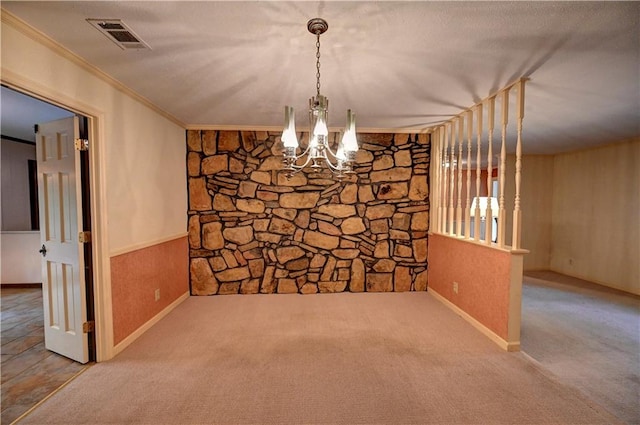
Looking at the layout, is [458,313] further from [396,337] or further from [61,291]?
[61,291]

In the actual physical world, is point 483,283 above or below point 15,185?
below

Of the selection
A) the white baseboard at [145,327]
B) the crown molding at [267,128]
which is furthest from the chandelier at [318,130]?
the white baseboard at [145,327]

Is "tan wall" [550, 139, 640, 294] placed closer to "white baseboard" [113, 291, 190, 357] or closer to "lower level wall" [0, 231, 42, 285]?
"white baseboard" [113, 291, 190, 357]

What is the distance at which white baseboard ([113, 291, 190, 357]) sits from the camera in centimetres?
253

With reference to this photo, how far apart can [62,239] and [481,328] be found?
3977mm

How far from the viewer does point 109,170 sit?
8.05 ft

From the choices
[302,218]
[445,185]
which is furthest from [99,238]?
Result: [445,185]

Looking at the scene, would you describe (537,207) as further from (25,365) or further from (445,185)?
(25,365)

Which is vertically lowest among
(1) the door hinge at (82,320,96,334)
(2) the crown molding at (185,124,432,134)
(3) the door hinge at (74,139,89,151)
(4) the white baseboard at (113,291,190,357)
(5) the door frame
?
(4) the white baseboard at (113,291,190,357)

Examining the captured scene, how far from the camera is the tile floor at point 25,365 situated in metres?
1.93

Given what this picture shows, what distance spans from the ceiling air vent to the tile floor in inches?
96.9

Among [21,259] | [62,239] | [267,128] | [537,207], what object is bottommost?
[21,259]

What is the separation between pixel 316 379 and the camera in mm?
2121

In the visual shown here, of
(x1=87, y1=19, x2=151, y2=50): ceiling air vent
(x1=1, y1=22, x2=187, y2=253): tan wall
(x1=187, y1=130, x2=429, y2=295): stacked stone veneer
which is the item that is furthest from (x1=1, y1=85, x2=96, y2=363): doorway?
(x1=87, y1=19, x2=151, y2=50): ceiling air vent
